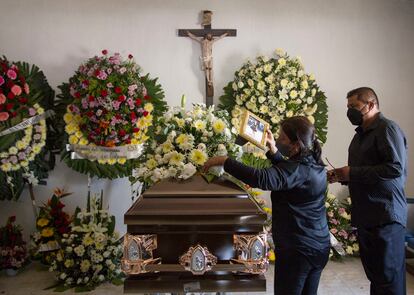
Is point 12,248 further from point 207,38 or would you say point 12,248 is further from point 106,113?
point 207,38

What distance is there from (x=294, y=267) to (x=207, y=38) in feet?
8.41

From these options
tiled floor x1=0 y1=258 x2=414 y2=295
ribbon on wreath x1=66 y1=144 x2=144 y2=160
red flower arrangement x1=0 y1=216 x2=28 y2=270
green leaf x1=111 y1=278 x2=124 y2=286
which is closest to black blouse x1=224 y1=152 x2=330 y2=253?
tiled floor x1=0 y1=258 x2=414 y2=295

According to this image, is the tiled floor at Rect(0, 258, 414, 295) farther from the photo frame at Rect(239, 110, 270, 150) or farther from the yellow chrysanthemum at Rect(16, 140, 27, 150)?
the photo frame at Rect(239, 110, 270, 150)

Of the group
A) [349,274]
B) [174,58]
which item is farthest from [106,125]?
[349,274]

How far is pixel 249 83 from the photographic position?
11.2ft

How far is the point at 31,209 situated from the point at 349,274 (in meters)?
3.09

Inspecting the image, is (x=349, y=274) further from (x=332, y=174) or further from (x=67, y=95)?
(x=67, y=95)

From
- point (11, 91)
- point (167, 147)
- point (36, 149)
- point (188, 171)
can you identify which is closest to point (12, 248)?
point (36, 149)

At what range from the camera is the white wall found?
3516 mm

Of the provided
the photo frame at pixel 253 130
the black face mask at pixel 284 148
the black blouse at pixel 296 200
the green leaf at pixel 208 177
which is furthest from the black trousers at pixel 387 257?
the green leaf at pixel 208 177

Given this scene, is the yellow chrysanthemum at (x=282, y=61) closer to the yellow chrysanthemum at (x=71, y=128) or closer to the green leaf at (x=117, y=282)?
the yellow chrysanthemum at (x=71, y=128)

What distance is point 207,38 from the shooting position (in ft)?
11.6

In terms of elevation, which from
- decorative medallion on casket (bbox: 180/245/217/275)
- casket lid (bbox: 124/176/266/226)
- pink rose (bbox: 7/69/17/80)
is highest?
pink rose (bbox: 7/69/17/80)

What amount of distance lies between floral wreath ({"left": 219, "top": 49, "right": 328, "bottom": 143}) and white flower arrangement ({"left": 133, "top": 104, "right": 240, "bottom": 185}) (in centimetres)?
152
